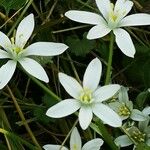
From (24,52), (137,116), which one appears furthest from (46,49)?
(137,116)

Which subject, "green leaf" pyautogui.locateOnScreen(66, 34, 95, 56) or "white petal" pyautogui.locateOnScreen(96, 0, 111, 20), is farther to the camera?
"green leaf" pyautogui.locateOnScreen(66, 34, 95, 56)

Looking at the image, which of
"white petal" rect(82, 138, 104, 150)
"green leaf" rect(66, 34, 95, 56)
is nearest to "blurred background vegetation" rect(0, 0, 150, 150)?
"green leaf" rect(66, 34, 95, 56)

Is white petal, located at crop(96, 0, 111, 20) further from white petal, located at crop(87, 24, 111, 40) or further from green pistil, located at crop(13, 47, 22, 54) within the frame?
green pistil, located at crop(13, 47, 22, 54)

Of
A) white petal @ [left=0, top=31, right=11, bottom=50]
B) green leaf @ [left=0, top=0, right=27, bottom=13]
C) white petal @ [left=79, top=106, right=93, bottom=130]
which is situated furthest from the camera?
green leaf @ [left=0, top=0, right=27, bottom=13]

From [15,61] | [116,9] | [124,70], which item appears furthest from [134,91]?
[15,61]

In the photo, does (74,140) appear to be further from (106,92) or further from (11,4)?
(11,4)

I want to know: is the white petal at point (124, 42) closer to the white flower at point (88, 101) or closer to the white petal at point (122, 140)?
the white flower at point (88, 101)

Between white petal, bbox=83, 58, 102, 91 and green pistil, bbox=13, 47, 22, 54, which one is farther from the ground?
green pistil, bbox=13, 47, 22, 54
